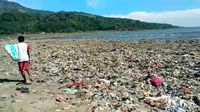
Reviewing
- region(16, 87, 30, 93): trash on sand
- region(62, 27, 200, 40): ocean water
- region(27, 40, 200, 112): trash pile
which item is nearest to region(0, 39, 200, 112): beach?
region(27, 40, 200, 112): trash pile

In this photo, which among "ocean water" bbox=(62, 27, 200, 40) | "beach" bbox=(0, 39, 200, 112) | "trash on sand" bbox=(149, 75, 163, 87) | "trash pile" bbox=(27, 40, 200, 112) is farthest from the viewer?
"ocean water" bbox=(62, 27, 200, 40)

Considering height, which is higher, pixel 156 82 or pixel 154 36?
pixel 156 82

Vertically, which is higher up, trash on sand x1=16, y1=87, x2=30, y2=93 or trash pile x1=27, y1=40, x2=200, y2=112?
trash on sand x1=16, y1=87, x2=30, y2=93

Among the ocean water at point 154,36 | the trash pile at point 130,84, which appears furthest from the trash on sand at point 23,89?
the ocean water at point 154,36

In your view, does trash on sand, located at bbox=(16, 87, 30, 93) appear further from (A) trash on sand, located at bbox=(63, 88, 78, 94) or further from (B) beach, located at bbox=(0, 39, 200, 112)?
(A) trash on sand, located at bbox=(63, 88, 78, 94)

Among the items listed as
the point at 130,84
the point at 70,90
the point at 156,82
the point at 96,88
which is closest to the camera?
the point at 70,90

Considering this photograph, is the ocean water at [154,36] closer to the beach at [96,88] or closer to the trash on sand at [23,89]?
the beach at [96,88]

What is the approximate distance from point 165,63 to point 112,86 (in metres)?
7.97

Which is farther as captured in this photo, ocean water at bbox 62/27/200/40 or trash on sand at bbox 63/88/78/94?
ocean water at bbox 62/27/200/40

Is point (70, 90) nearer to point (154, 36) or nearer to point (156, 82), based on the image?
point (156, 82)

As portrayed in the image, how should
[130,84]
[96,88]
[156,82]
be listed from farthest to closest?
[130,84], [156,82], [96,88]

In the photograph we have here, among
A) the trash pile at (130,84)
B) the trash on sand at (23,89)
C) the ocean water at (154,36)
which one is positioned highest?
the trash on sand at (23,89)

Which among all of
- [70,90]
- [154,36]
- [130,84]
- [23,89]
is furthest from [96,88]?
[154,36]

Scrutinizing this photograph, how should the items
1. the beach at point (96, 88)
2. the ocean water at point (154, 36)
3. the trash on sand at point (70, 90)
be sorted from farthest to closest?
the ocean water at point (154, 36) → the trash on sand at point (70, 90) → the beach at point (96, 88)
